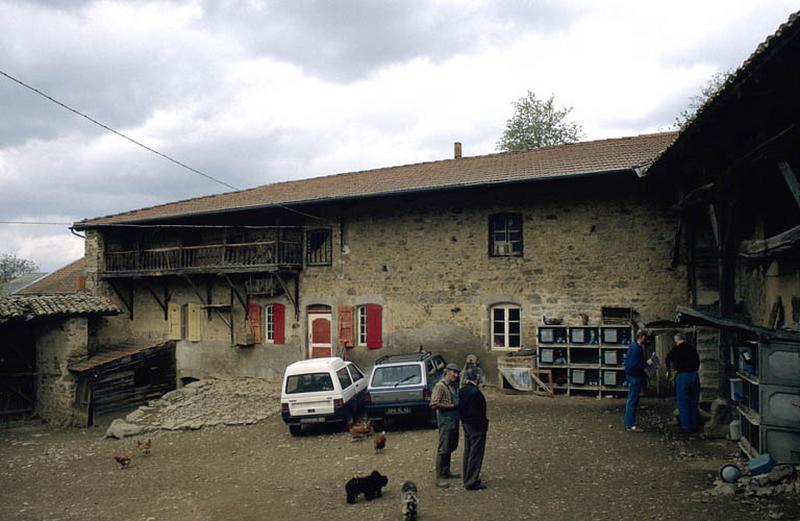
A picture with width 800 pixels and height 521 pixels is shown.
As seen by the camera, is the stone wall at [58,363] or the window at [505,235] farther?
the stone wall at [58,363]

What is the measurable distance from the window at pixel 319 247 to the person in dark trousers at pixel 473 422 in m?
11.0

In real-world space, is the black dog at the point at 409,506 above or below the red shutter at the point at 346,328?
below

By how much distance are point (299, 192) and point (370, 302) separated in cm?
492

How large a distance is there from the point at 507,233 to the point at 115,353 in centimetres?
1246

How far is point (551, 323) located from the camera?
14547 millimetres

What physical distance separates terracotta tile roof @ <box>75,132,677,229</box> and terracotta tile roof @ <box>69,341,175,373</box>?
4.27 m

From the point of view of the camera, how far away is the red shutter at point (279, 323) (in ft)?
61.3

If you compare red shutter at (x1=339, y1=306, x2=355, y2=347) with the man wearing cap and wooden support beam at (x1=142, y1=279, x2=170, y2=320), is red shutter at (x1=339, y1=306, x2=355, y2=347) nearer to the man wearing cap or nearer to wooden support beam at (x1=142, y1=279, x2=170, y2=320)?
wooden support beam at (x1=142, y1=279, x2=170, y2=320)

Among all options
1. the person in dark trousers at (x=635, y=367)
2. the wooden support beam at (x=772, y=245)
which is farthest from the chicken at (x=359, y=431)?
the wooden support beam at (x=772, y=245)

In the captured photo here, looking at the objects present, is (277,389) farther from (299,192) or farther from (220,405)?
(299,192)

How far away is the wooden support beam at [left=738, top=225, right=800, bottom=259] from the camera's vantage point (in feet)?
23.2

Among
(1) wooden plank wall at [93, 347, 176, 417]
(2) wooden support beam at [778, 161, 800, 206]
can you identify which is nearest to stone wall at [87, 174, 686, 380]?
(1) wooden plank wall at [93, 347, 176, 417]

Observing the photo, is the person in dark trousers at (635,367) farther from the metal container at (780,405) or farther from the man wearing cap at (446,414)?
the man wearing cap at (446,414)

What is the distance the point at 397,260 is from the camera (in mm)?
16844
